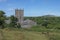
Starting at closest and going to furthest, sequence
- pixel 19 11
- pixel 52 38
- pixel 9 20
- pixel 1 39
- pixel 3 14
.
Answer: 1. pixel 1 39
2. pixel 52 38
3. pixel 3 14
4. pixel 9 20
5. pixel 19 11

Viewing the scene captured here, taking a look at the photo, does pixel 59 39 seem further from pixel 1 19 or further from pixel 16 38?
pixel 1 19

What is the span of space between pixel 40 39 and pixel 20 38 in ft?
3.52

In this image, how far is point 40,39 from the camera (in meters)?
8.20

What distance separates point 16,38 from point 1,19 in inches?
567

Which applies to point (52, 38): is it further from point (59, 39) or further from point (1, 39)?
point (1, 39)

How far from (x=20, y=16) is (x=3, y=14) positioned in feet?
46.2

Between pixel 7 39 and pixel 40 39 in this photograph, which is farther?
pixel 40 39

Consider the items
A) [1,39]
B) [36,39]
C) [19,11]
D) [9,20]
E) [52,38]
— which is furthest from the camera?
[19,11]

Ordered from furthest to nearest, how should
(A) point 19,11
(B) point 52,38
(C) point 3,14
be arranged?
1. (A) point 19,11
2. (C) point 3,14
3. (B) point 52,38

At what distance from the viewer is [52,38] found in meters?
8.66

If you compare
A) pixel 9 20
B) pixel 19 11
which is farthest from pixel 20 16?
pixel 9 20

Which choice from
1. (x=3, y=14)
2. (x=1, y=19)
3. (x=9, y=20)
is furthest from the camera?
(x=9, y=20)

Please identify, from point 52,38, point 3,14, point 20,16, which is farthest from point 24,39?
point 20,16

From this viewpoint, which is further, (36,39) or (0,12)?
(0,12)
